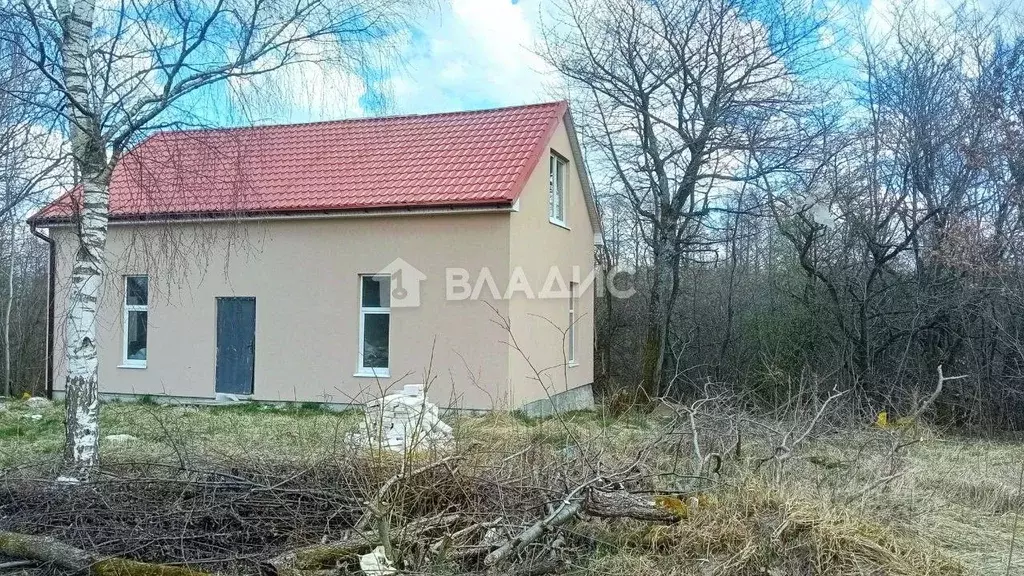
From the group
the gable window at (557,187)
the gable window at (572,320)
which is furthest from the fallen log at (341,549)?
the gable window at (572,320)

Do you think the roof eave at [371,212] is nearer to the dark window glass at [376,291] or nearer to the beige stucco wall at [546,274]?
the beige stucco wall at [546,274]

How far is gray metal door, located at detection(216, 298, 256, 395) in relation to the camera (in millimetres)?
12922

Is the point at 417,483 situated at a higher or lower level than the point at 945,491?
higher

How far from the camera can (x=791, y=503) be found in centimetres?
481

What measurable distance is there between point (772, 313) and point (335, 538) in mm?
15016

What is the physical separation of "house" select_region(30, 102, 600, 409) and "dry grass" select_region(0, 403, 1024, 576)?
327 centimetres

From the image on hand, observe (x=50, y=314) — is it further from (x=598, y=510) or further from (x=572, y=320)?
(x=598, y=510)

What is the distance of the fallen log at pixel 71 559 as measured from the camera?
4.49 meters

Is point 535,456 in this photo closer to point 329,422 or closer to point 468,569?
point 468,569

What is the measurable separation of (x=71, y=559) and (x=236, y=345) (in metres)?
8.67

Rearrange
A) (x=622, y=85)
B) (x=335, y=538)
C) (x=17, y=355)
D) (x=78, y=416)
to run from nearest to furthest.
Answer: (x=335, y=538), (x=78, y=416), (x=622, y=85), (x=17, y=355)

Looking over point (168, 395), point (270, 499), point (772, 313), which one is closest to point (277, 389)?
point (168, 395)

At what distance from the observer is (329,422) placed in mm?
10203

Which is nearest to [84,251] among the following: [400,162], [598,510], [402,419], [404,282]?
[402,419]
